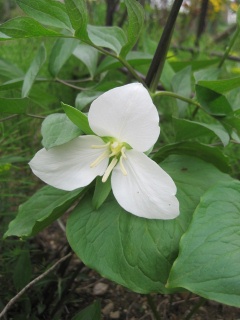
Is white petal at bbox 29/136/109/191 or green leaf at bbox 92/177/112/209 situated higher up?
white petal at bbox 29/136/109/191

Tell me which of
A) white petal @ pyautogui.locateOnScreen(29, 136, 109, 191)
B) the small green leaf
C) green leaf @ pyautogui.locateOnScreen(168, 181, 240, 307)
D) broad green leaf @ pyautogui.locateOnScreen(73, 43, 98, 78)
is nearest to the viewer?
green leaf @ pyautogui.locateOnScreen(168, 181, 240, 307)

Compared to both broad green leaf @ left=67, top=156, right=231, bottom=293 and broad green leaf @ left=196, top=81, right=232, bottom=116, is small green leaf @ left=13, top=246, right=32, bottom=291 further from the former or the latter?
broad green leaf @ left=196, top=81, right=232, bottom=116

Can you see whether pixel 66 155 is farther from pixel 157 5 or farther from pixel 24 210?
pixel 157 5

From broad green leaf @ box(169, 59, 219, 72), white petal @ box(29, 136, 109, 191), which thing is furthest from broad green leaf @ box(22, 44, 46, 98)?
broad green leaf @ box(169, 59, 219, 72)

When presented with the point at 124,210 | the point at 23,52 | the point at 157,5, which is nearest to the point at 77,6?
the point at 124,210

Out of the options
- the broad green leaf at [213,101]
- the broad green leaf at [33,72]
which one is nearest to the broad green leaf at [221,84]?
the broad green leaf at [213,101]

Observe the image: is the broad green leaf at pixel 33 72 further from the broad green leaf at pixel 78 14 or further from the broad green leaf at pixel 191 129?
the broad green leaf at pixel 191 129
